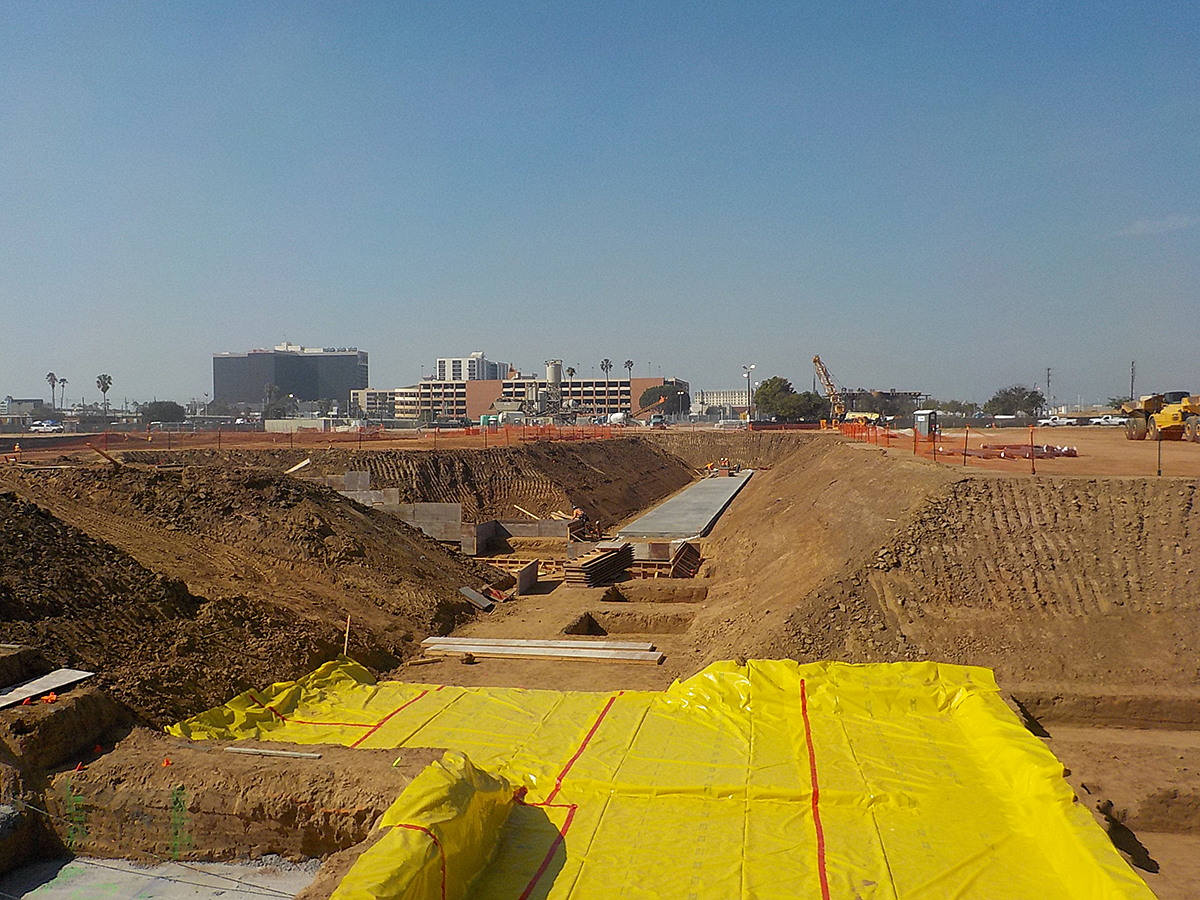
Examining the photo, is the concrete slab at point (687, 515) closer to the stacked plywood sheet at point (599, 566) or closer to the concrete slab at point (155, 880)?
the stacked plywood sheet at point (599, 566)

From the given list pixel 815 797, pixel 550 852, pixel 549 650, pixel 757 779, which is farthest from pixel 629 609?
pixel 550 852

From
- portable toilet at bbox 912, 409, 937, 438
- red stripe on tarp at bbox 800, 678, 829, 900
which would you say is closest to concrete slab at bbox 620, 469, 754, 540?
portable toilet at bbox 912, 409, 937, 438

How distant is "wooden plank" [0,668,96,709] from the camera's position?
31.8 ft

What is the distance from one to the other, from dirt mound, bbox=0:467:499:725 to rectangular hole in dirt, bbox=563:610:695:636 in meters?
3.37

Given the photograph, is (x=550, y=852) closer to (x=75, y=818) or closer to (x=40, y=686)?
(x=75, y=818)

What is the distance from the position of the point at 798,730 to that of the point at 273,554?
14.1m

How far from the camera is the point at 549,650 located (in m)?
15.9

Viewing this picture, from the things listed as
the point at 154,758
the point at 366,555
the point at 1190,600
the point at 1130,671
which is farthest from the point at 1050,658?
the point at 366,555

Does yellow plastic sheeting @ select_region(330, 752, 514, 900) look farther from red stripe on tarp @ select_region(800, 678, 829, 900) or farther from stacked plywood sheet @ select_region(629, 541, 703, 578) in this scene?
stacked plywood sheet @ select_region(629, 541, 703, 578)

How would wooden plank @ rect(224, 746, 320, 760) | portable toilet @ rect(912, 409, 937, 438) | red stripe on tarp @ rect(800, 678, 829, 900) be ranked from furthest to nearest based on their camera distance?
portable toilet @ rect(912, 409, 937, 438) → wooden plank @ rect(224, 746, 320, 760) → red stripe on tarp @ rect(800, 678, 829, 900)

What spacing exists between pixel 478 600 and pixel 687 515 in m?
16.4

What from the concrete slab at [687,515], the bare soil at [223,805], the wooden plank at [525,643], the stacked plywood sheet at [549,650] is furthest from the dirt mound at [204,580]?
the concrete slab at [687,515]

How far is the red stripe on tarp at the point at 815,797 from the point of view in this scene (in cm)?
738

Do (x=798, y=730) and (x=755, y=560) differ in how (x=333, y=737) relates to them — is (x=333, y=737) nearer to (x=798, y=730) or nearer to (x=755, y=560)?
(x=798, y=730)
